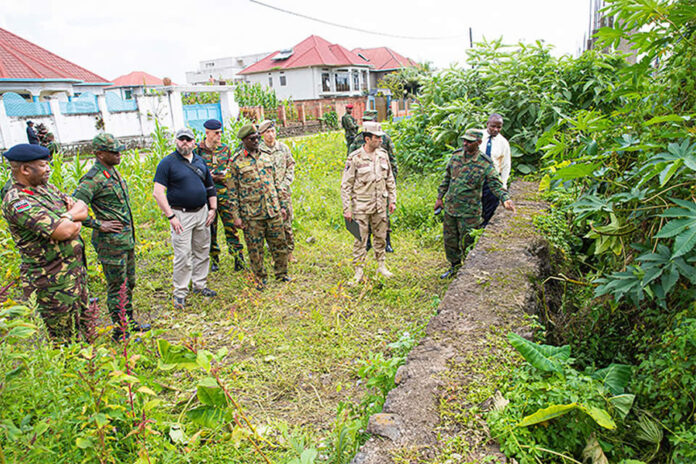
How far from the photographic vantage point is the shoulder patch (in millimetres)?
2949

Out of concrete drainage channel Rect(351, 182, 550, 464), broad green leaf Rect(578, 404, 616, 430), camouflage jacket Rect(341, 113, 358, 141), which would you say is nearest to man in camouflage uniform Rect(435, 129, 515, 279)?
concrete drainage channel Rect(351, 182, 550, 464)

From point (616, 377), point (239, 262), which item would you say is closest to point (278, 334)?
point (239, 262)

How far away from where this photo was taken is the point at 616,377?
2154mm

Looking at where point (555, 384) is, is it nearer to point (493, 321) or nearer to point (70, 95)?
point (493, 321)

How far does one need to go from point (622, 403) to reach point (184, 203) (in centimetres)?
418

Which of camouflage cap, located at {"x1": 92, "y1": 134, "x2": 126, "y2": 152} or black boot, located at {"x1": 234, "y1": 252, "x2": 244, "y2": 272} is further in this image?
black boot, located at {"x1": 234, "y1": 252, "x2": 244, "y2": 272}

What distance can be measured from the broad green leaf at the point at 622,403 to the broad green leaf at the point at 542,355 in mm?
253

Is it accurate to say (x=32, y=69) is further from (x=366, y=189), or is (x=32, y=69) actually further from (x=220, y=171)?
(x=366, y=189)

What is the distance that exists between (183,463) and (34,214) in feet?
6.59

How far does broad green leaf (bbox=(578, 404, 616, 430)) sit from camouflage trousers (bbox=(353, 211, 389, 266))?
132 inches

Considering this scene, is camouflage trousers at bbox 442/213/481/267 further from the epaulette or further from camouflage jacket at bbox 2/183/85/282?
camouflage jacket at bbox 2/183/85/282

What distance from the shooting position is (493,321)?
2783 millimetres

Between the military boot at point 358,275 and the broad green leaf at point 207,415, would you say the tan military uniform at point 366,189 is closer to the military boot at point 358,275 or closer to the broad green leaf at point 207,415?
the military boot at point 358,275

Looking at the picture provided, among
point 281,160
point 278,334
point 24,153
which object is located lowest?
point 278,334
